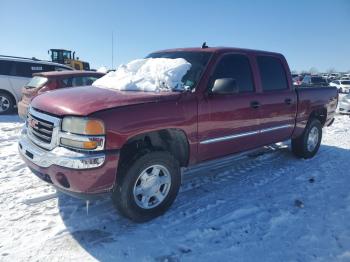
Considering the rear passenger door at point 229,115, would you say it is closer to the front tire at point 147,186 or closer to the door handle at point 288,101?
the front tire at point 147,186

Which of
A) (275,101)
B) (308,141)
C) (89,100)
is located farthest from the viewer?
(308,141)

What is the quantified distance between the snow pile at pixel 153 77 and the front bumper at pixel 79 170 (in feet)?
3.80

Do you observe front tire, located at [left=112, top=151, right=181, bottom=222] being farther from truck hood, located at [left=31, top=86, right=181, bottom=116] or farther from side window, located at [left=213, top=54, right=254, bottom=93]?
side window, located at [left=213, top=54, right=254, bottom=93]

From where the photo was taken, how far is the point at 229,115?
4.23 meters

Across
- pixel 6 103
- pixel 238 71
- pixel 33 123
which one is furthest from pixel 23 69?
pixel 238 71

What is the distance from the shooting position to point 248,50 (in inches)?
191

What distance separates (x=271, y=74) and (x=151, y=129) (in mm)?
2663

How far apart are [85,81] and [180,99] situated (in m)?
6.06

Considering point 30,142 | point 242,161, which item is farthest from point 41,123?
point 242,161

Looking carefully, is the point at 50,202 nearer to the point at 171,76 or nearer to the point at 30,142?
the point at 30,142

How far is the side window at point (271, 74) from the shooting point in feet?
16.3

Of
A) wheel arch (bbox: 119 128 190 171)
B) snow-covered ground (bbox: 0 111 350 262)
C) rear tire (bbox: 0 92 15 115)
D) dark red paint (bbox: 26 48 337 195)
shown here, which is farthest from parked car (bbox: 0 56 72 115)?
wheel arch (bbox: 119 128 190 171)

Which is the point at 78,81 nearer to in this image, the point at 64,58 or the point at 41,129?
the point at 41,129

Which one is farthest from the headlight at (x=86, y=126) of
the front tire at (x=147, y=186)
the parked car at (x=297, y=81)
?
the parked car at (x=297, y=81)
